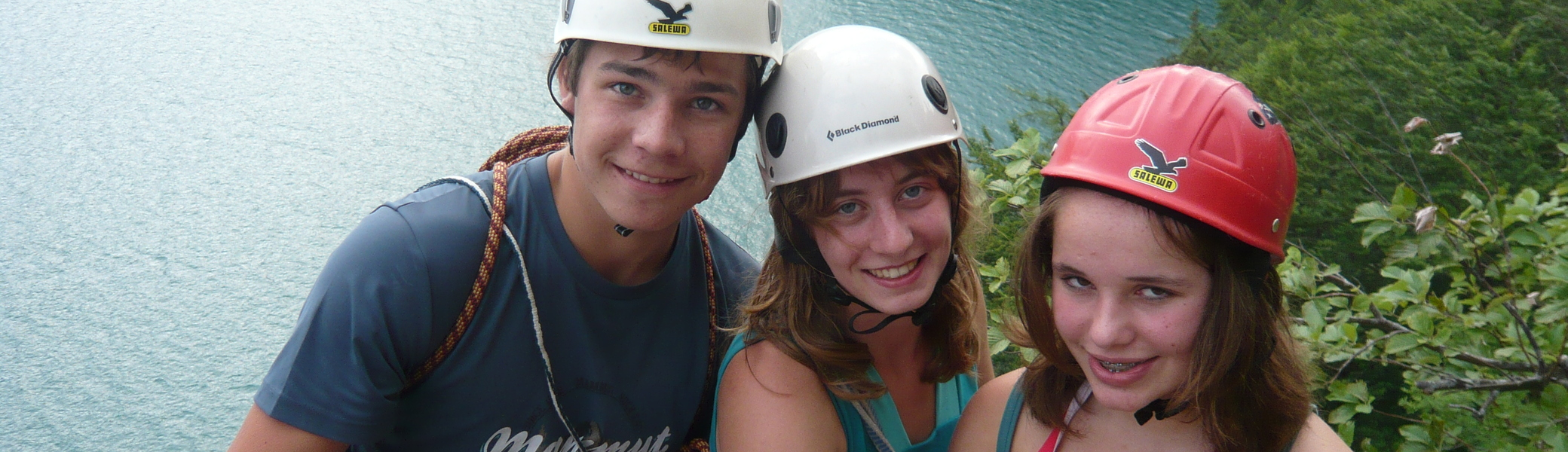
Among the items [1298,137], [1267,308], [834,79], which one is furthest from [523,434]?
[1298,137]

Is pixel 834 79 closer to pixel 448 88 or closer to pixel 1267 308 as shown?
pixel 1267 308

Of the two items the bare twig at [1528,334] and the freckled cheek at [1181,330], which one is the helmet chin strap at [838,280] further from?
the bare twig at [1528,334]

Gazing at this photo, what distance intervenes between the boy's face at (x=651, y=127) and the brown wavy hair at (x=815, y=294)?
9.3 inches

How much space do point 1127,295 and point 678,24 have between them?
45.0 inches

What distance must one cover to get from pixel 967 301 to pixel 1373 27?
4.83 m

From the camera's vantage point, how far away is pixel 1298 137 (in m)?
5.45

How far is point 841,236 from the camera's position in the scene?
7.73ft

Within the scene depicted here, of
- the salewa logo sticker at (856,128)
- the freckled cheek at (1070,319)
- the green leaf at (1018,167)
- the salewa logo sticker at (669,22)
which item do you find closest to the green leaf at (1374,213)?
the green leaf at (1018,167)

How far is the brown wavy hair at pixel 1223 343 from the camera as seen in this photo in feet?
6.29

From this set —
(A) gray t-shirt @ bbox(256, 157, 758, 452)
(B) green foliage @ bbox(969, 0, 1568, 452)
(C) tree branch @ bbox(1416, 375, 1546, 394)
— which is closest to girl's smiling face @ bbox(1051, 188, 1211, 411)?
(B) green foliage @ bbox(969, 0, 1568, 452)

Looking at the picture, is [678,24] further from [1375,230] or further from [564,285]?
[1375,230]

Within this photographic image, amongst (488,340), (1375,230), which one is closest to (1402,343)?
(1375,230)

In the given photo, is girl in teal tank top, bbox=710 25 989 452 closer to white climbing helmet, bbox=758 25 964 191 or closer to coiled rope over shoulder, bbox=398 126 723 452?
white climbing helmet, bbox=758 25 964 191

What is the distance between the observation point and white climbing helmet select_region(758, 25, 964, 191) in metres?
2.37
